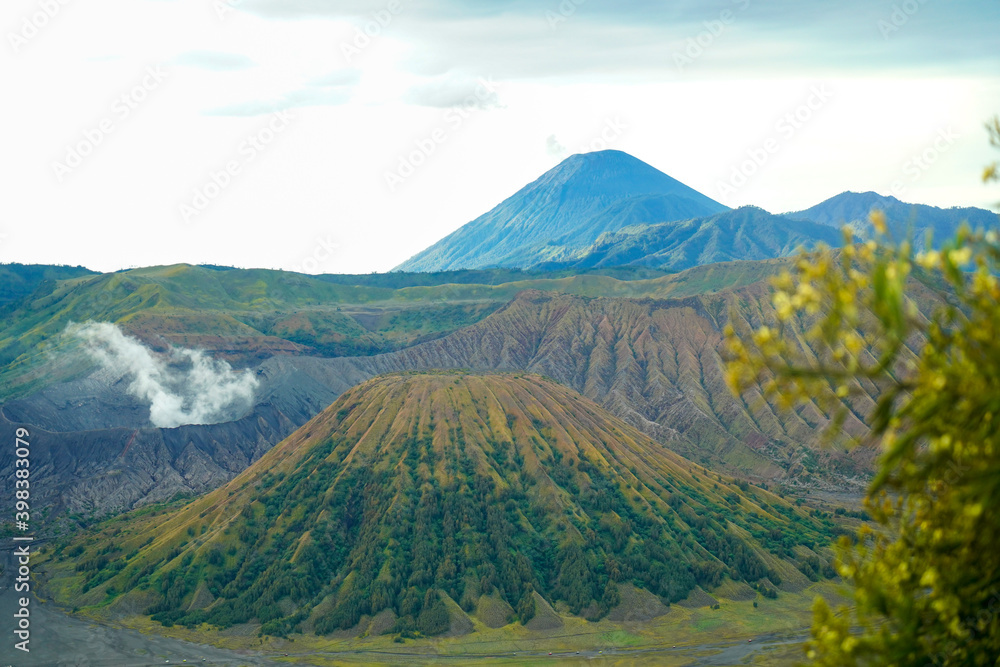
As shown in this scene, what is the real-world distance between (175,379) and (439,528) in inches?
Answer: 4009

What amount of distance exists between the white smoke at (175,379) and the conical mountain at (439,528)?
5632cm

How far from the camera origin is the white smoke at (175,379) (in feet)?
594

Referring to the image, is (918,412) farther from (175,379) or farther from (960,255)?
(175,379)

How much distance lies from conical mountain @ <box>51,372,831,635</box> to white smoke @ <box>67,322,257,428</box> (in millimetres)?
56317

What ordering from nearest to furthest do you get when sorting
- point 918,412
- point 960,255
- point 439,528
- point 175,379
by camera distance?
point 960,255 → point 918,412 → point 439,528 → point 175,379

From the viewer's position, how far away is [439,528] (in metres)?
106

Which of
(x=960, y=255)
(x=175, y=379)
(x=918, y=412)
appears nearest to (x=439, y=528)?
(x=918, y=412)

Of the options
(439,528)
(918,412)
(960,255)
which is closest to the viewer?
Result: (960,255)

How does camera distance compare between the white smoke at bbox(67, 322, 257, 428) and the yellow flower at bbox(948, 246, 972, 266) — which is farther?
the white smoke at bbox(67, 322, 257, 428)

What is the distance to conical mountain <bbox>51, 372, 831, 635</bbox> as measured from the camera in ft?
323

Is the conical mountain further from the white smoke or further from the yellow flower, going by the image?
the yellow flower

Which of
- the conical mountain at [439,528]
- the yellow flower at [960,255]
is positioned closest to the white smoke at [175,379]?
the conical mountain at [439,528]

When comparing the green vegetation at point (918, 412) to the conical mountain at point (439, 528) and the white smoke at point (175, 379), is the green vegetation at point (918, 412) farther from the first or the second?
the white smoke at point (175, 379)

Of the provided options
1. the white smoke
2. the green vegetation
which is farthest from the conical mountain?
the green vegetation
